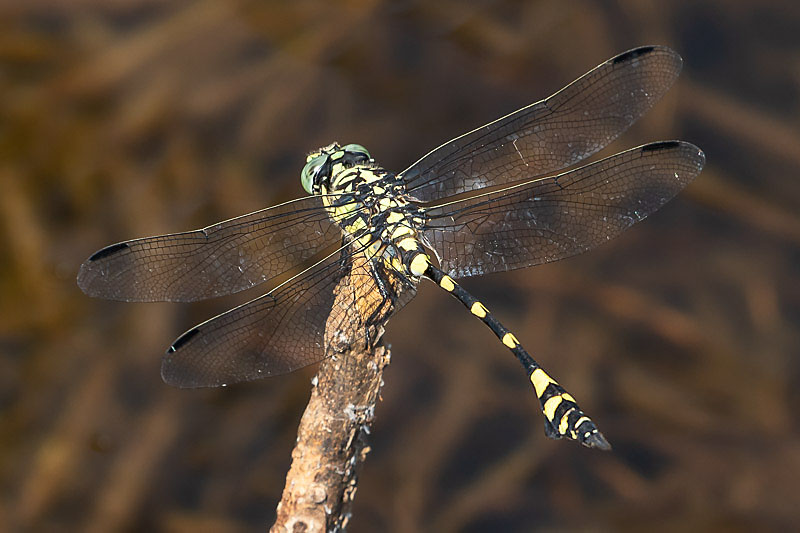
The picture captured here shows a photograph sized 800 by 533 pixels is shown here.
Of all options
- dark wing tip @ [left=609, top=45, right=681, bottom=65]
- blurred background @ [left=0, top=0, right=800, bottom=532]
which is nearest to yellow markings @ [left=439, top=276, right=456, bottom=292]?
dark wing tip @ [left=609, top=45, right=681, bottom=65]

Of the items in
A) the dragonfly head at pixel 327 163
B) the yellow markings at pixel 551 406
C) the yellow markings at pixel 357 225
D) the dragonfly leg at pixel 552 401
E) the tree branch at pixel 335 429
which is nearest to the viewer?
the tree branch at pixel 335 429

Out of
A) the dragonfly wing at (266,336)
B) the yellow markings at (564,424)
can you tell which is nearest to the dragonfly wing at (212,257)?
the dragonfly wing at (266,336)

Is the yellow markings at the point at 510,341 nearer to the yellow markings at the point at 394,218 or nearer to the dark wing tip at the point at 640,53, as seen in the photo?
the yellow markings at the point at 394,218

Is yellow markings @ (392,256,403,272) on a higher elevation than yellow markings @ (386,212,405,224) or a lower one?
lower

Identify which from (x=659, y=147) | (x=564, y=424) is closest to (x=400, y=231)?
(x=564, y=424)

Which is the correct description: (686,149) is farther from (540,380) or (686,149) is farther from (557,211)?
(540,380)

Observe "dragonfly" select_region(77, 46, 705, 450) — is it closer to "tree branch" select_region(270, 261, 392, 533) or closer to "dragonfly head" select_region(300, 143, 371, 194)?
"dragonfly head" select_region(300, 143, 371, 194)

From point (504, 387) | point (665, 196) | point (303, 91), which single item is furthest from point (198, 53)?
point (665, 196)
